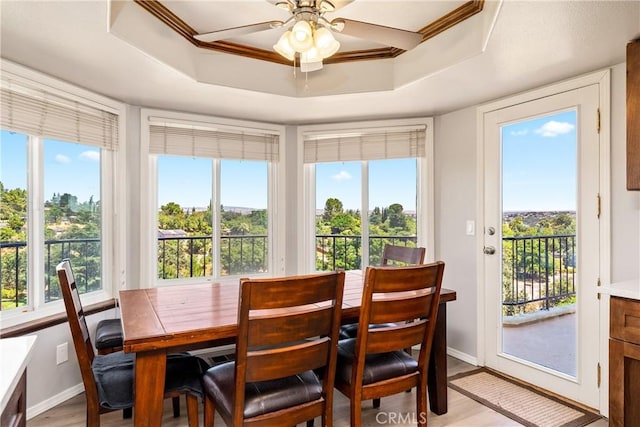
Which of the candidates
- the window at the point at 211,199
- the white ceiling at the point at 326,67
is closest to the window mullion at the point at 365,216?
the white ceiling at the point at 326,67

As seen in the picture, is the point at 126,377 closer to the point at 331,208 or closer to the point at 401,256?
the point at 401,256

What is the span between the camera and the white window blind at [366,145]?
345 cm

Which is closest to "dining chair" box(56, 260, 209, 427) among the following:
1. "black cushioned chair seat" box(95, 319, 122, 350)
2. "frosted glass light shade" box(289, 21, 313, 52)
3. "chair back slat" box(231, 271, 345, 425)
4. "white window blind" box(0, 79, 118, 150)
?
"black cushioned chair seat" box(95, 319, 122, 350)

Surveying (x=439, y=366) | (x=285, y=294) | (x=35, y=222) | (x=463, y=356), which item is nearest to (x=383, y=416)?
(x=439, y=366)

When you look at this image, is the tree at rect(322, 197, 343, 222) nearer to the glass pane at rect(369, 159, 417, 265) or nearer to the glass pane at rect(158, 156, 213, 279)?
the glass pane at rect(369, 159, 417, 265)

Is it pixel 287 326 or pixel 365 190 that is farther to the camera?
pixel 365 190

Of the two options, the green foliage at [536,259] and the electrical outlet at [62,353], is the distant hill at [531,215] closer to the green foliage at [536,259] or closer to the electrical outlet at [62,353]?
the green foliage at [536,259]

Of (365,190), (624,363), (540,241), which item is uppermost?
(365,190)

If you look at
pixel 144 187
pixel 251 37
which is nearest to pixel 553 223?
pixel 251 37

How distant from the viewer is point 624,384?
1.79 m

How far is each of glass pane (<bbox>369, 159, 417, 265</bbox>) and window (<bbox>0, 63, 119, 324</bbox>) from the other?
226 cm

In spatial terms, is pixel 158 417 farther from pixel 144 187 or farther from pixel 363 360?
pixel 144 187

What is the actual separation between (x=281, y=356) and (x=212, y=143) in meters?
2.37

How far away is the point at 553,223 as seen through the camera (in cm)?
264
